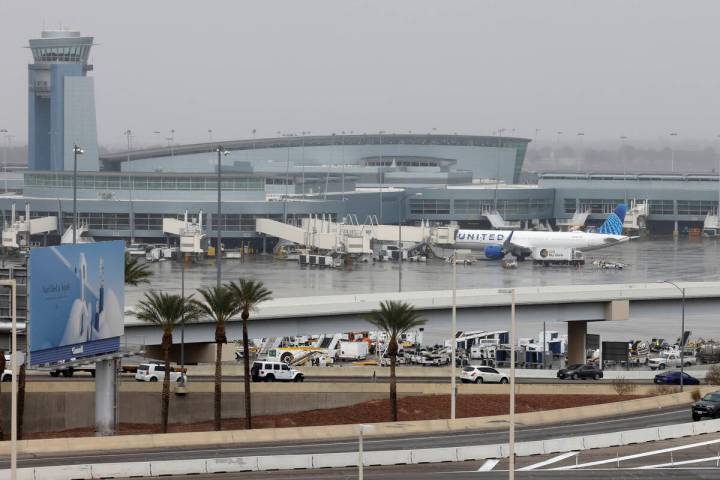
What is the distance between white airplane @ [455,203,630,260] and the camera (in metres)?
191

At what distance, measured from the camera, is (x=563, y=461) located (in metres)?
59.6

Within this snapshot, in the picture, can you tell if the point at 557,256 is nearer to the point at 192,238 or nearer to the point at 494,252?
the point at 494,252

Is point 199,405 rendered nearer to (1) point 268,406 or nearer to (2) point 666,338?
(1) point 268,406

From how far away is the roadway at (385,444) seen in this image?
2376 inches

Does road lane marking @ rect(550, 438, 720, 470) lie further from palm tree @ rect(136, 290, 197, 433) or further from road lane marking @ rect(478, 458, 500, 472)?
palm tree @ rect(136, 290, 197, 433)

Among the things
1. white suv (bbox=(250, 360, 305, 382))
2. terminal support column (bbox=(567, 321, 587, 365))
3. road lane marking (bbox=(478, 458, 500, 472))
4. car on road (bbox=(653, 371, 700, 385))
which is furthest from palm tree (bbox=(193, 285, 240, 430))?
terminal support column (bbox=(567, 321, 587, 365))

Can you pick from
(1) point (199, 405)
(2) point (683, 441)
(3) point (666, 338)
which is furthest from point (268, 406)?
(3) point (666, 338)

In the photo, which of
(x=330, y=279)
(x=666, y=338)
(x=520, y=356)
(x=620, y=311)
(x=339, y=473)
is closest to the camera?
(x=339, y=473)

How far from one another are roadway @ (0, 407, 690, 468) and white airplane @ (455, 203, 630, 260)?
11875 cm

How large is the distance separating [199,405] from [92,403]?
5.09 m

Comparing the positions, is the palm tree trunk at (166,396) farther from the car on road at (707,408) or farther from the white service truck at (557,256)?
the white service truck at (557,256)

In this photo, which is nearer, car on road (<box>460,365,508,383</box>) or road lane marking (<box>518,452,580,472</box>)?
road lane marking (<box>518,452,580,472</box>)

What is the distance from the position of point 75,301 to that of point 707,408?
89.1 feet

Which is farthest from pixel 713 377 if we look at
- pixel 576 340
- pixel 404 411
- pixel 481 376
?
pixel 404 411
